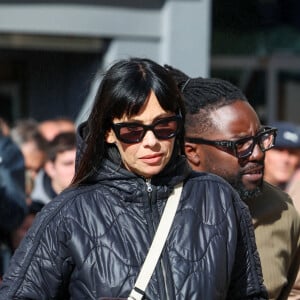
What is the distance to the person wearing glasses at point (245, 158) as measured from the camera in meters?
4.36

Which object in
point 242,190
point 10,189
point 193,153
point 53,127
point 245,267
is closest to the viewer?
point 245,267

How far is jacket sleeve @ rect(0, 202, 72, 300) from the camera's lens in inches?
139

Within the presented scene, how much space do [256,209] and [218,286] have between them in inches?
42.9

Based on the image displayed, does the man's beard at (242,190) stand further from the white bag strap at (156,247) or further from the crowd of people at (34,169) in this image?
the crowd of people at (34,169)

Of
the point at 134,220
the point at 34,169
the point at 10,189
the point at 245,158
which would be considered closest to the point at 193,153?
the point at 245,158

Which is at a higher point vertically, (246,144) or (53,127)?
(246,144)

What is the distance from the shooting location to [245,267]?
3.72 meters

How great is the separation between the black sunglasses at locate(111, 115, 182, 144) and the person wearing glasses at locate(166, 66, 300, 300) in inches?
30.0

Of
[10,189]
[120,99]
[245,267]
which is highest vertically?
[120,99]

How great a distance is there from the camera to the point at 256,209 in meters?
4.55

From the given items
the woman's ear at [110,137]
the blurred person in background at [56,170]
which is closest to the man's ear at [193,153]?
the woman's ear at [110,137]

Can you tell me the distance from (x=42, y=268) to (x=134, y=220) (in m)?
0.32

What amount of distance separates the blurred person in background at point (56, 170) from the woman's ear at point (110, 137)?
3.48 m

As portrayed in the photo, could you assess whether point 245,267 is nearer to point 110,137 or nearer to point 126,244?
point 126,244
